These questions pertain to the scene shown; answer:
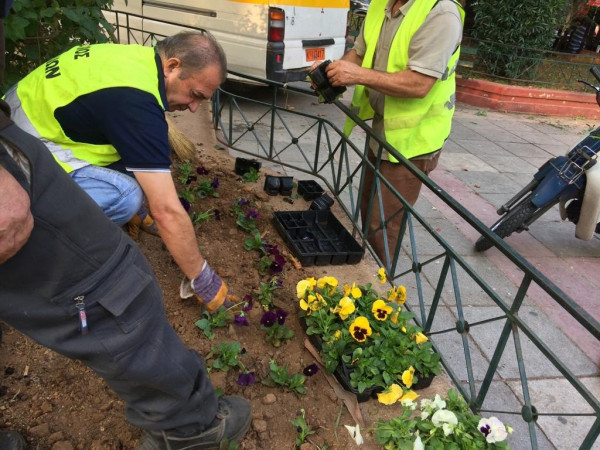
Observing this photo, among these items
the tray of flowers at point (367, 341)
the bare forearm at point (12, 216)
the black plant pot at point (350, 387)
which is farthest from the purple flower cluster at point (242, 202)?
the bare forearm at point (12, 216)

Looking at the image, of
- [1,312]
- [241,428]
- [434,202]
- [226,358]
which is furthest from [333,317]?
[434,202]

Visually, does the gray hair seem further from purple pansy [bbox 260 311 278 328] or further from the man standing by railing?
purple pansy [bbox 260 311 278 328]

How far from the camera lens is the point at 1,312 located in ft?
3.87

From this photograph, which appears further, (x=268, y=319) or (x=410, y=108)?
(x=410, y=108)

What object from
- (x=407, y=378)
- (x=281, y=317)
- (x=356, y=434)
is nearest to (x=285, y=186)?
(x=281, y=317)

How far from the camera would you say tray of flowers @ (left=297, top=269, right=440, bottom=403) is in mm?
1975

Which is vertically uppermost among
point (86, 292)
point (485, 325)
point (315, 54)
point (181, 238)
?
point (86, 292)

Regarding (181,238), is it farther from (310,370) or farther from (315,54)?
(315,54)

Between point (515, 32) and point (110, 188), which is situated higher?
point (515, 32)

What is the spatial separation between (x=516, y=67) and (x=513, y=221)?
19.5ft

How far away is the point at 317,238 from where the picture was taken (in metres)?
3.08

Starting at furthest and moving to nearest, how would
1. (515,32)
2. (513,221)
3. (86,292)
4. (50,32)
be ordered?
(515,32) → (513,221) → (50,32) → (86,292)

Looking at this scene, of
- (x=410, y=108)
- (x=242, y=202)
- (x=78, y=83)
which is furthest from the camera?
(x=242, y=202)

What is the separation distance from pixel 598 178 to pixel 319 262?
214 centimetres
